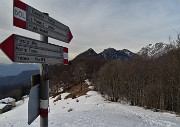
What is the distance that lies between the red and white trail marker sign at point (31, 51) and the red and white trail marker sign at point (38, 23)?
0.19 metres

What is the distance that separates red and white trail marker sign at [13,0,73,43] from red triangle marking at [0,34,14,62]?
0.73 ft

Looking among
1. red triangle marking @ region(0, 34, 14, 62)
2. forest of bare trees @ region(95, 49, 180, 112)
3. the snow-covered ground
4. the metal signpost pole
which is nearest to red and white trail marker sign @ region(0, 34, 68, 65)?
red triangle marking @ region(0, 34, 14, 62)

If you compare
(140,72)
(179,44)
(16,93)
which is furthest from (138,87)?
(16,93)

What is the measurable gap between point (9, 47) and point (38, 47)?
79 centimetres

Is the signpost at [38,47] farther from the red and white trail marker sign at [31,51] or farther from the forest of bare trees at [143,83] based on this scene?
the forest of bare trees at [143,83]

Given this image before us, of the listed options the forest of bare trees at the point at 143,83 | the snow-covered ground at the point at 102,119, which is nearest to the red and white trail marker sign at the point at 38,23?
the snow-covered ground at the point at 102,119

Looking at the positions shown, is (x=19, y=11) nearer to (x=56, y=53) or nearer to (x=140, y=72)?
(x=56, y=53)

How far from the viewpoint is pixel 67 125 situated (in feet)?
37.8

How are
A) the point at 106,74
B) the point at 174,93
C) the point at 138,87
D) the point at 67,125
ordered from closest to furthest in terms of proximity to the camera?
the point at 67,125
the point at 174,93
the point at 138,87
the point at 106,74

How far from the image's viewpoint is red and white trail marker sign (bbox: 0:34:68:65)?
10.8ft

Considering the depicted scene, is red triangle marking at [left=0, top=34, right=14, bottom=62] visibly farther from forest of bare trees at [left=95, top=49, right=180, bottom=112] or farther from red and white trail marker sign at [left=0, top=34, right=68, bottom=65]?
forest of bare trees at [left=95, top=49, right=180, bottom=112]

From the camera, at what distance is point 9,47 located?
326cm

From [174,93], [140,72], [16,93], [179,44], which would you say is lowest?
[16,93]

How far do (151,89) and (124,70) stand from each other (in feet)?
25.1
